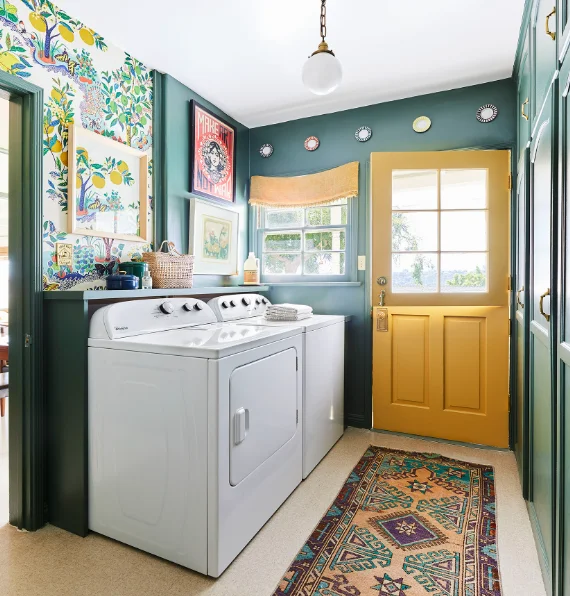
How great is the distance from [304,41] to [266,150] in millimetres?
1199

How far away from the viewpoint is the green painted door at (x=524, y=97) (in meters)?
2.03

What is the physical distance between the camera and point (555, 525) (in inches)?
51.1

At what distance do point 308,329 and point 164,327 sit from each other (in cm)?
80

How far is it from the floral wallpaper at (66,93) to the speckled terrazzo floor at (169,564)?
1.15 metres

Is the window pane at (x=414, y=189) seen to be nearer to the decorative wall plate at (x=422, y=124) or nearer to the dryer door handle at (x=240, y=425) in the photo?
the decorative wall plate at (x=422, y=124)

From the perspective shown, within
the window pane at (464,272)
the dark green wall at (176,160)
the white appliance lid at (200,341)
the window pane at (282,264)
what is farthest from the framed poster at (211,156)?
the window pane at (464,272)

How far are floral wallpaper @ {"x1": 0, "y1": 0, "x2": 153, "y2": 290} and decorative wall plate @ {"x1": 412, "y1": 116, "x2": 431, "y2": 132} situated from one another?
1921 millimetres

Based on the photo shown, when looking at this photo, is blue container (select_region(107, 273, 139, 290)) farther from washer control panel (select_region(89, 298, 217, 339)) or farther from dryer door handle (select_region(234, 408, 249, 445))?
dryer door handle (select_region(234, 408, 249, 445))

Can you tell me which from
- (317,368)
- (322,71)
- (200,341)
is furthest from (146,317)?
(322,71)

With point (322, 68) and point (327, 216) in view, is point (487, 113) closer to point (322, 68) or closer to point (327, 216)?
point (327, 216)

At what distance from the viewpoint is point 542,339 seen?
1.54 meters

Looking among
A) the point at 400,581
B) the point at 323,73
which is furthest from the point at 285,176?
the point at 400,581

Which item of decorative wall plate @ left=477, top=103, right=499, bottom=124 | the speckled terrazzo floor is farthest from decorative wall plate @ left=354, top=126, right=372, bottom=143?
the speckled terrazzo floor

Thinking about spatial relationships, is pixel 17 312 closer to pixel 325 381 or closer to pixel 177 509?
pixel 177 509
